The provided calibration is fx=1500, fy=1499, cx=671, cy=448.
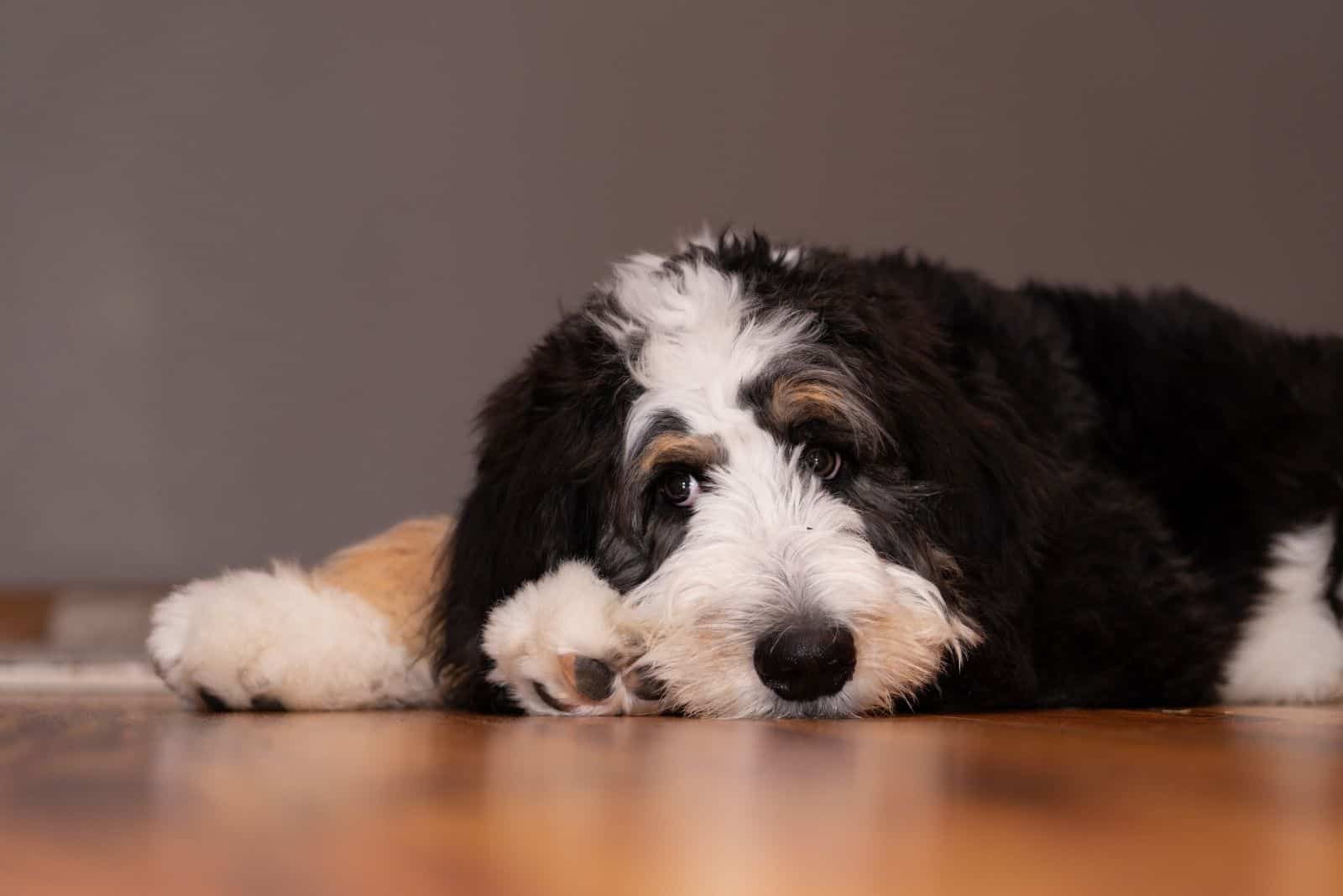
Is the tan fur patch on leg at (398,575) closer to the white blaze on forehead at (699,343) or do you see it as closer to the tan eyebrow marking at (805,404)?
the white blaze on forehead at (699,343)

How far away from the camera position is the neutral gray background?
6617 millimetres

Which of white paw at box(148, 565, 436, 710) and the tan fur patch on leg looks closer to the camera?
white paw at box(148, 565, 436, 710)

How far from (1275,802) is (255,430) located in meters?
6.09

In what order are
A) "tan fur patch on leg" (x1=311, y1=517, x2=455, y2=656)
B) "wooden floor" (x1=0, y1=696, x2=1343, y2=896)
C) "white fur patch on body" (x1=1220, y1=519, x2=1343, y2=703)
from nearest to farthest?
"wooden floor" (x1=0, y1=696, x2=1343, y2=896) → "tan fur patch on leg" (x1=311, y1=517, x2=455, y2=656) → "white fur patch on body" (x1=1220, y1=519, x2=1343, y2=703)

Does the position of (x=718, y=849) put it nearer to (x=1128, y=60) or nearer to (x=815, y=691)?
(x=815, y=691)

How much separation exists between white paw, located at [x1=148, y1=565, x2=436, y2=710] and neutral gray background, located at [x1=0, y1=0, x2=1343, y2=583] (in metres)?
4.30

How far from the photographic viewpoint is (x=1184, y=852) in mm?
892

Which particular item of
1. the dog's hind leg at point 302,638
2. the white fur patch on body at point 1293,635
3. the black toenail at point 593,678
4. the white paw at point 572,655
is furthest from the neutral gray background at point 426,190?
the black toenail at point 593,678

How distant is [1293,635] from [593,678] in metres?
1.62

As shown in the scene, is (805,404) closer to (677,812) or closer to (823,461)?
(823,461)

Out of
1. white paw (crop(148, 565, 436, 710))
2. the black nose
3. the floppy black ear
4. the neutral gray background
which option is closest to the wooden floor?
the black nose

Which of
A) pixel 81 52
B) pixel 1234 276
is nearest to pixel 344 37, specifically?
pixel 81 52

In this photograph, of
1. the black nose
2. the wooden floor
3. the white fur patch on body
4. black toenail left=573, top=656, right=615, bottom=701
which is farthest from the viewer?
the white fur patch on body

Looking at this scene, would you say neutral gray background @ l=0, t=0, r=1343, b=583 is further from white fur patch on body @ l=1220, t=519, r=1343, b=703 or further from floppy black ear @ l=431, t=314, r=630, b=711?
floppy black ear @ l=431, t=314, r=630, b=711
